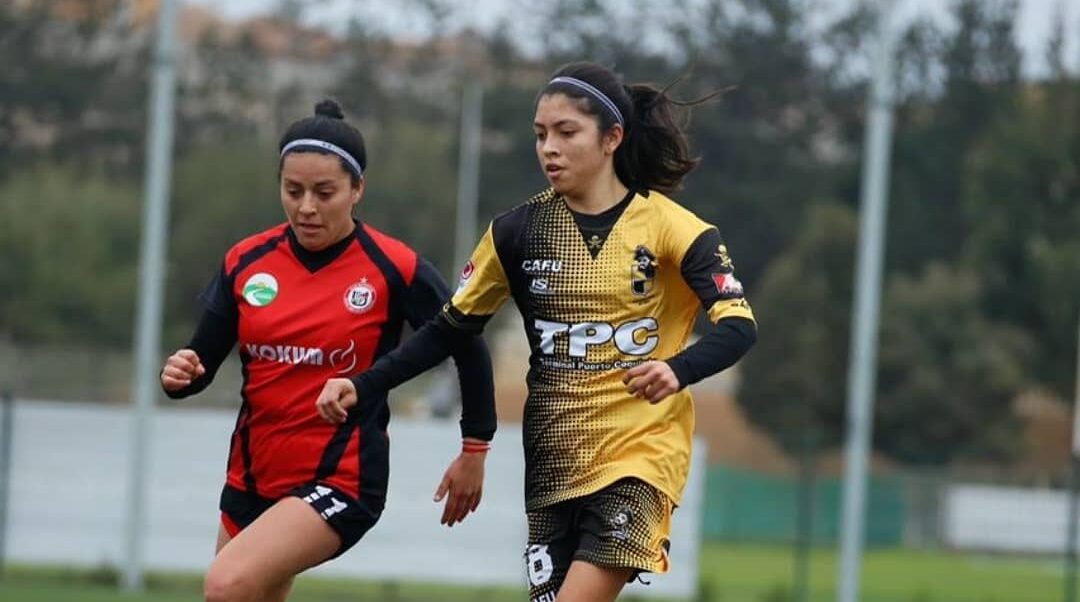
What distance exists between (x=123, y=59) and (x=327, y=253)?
41.0m

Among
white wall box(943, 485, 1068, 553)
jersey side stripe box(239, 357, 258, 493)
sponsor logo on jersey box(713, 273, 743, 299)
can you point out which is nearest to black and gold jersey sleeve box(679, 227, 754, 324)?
sponsor logo on jersey box(713, 273, 743, 299)

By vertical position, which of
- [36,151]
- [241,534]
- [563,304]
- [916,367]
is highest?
[36,151]

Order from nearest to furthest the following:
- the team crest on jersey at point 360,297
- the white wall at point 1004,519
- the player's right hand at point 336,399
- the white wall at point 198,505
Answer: the player's right hand at point 336,399 → the team crest on jersey at point 360,297 → the white wall at point 198,505 → the white wall at point 1004,519

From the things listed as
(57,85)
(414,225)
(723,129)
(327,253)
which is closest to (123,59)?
(57,85)

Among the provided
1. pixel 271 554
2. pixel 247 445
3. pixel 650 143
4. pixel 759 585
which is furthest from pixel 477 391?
pixel 759 585

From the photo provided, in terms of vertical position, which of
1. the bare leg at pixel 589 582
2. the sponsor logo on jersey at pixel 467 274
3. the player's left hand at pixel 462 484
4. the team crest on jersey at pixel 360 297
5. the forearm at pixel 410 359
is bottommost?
the bare leg at pixel 589 582

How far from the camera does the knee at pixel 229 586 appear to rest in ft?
21.4

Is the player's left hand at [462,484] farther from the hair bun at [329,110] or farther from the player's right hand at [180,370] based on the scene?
the hair bun at [329,110]

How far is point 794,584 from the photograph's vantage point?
67.3 ft

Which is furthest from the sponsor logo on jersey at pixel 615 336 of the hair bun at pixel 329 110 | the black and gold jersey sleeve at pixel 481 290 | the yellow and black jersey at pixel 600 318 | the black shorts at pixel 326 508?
the hair bun at pixel 329 110

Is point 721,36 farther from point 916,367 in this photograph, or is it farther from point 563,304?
point 563,304

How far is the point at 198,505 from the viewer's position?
735 inches

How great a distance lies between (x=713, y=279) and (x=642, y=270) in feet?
0.81

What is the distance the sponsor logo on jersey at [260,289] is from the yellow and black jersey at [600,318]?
67cm
